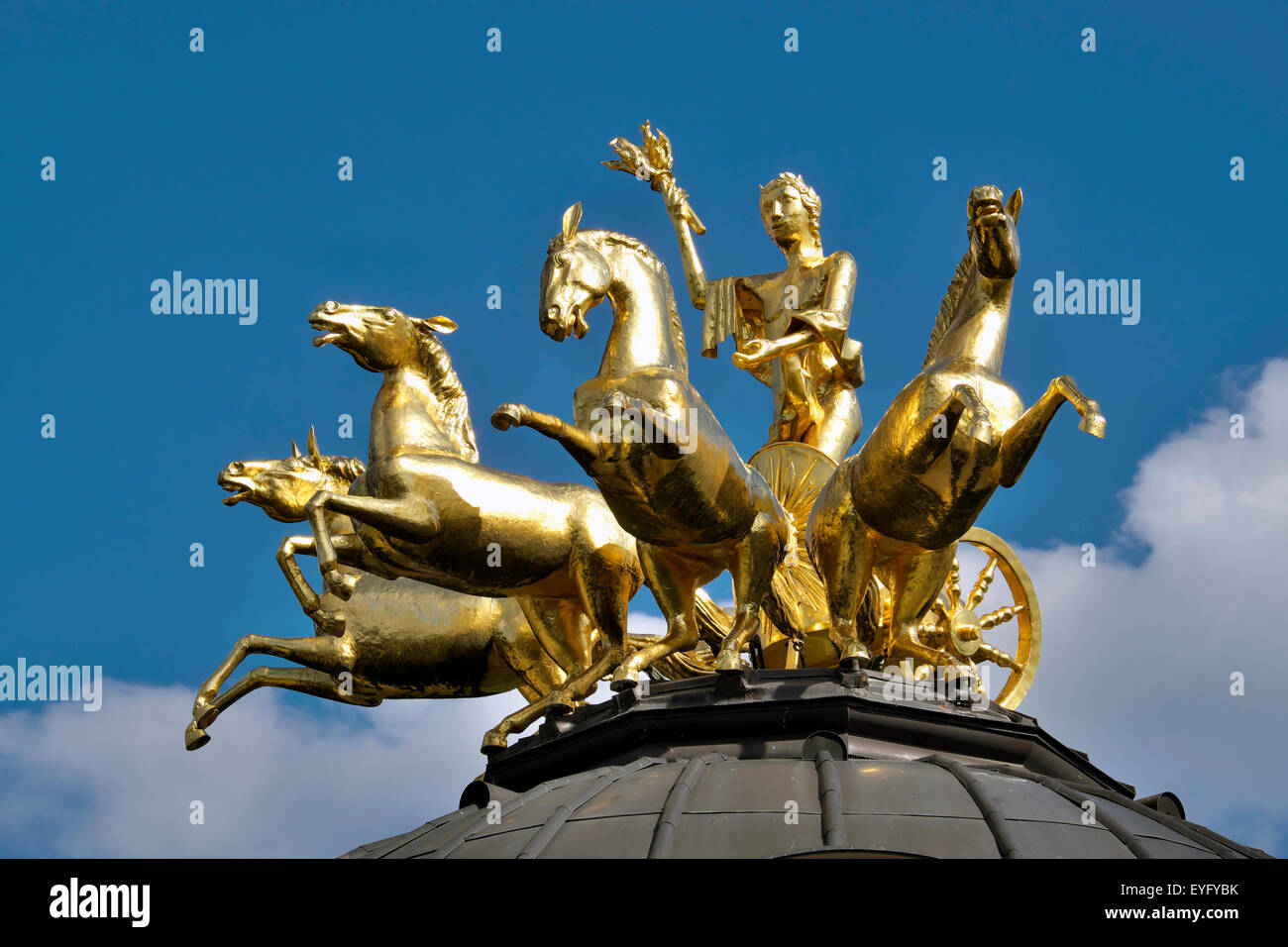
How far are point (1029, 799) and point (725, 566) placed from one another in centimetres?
334

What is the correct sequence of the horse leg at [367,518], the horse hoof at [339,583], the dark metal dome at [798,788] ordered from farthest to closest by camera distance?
1. the horse leg at [367,518]
2. the horse hoof at [339,583]
3. the dark metal dome at [798,788]

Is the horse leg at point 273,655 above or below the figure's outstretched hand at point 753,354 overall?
below

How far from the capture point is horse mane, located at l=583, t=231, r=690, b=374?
16.0 m

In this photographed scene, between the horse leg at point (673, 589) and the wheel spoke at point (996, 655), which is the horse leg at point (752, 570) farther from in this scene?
the wheel spoke at point (996, 655)

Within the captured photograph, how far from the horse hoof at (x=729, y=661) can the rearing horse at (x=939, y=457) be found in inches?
35.5

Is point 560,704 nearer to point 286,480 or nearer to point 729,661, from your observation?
point 729,661

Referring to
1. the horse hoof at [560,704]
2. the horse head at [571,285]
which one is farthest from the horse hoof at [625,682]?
the horse head at [571,285]

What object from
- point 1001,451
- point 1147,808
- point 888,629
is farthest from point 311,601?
point 1147,808

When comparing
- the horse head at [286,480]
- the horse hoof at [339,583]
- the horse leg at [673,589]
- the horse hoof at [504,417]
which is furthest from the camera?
the horse head at [286,480]

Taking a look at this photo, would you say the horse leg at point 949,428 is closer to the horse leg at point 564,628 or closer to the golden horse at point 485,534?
the golden horse at point 485,534

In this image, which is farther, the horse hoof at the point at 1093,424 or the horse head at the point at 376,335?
the horse head at the point at 376,335

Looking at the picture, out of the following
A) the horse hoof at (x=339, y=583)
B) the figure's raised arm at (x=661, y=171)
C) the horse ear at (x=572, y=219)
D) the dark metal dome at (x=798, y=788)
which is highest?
the figure's raised arm at (x=661, y=171)

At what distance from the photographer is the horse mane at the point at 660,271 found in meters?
16.0

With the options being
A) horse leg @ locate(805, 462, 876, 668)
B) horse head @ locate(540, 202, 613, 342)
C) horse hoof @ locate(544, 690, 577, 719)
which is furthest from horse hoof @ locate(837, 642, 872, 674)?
horse head @ locate(540, 202, 613, 342)
